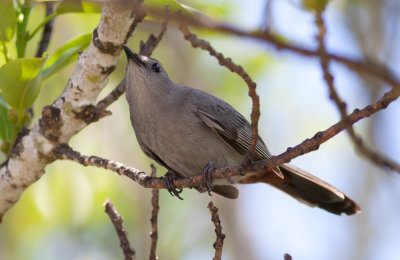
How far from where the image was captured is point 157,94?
4.55 metres

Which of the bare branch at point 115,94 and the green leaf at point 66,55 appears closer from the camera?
the bare branch at point 115,94

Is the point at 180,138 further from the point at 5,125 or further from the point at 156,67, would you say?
the point at 5,125

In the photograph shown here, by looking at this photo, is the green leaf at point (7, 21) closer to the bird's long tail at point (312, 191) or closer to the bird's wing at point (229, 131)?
the bird's wing at point (229, 131)

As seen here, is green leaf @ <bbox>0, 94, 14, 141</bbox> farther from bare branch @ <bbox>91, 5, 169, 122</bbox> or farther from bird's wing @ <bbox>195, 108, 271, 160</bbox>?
bird's wing @ <bbox>195, 108, 271, 160</bbox>

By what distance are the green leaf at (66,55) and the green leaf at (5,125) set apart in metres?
0.39

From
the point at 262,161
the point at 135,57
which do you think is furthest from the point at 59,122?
the point at 262,161

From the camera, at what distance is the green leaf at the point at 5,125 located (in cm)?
413

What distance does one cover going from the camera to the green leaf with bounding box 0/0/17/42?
4066 mm

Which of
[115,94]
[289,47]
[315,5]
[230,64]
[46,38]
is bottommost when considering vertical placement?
[46,38]

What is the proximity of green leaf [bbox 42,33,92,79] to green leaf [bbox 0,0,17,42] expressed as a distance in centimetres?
37

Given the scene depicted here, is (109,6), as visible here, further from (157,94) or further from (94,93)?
(157,94)

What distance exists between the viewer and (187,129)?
14.0 feet

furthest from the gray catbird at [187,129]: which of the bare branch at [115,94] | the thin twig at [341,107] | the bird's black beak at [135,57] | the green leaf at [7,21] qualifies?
the thin twig at [341,107]

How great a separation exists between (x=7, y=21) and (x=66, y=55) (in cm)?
50
